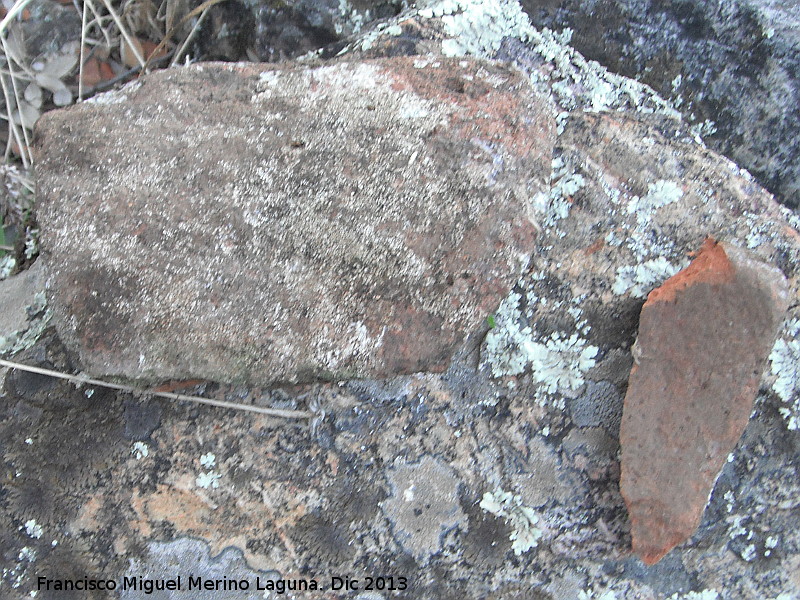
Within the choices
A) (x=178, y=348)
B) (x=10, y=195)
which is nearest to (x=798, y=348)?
(x=178, y=348)

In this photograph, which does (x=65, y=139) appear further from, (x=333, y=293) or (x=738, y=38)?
(x=738, y=38)

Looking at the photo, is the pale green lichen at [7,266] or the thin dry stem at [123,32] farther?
the thin dry stem at [123,32]

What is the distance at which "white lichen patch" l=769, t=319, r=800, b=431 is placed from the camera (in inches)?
52.8

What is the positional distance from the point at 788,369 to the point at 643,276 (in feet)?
1.18

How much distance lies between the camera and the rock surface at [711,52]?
5.45 ft

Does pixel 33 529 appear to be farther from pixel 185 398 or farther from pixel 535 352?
pixel 535 352

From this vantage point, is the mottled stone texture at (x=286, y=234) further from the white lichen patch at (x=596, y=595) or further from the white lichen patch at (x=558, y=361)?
the white lichen patch at (x=596, y=595)

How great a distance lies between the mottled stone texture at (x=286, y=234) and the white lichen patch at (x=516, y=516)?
0.37m

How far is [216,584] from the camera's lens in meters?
1.39

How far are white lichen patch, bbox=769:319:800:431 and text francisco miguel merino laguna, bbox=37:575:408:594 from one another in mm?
875

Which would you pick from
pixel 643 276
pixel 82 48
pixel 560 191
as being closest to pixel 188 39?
pixel 82 48

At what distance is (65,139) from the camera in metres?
1.24

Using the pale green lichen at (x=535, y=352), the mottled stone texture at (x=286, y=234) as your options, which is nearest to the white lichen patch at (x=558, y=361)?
the pale green lichen at (x=535, y=352)

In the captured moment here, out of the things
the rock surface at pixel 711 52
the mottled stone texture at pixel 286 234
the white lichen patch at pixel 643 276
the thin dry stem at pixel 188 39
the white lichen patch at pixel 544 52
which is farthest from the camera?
the thin dry stem at pixel 188 39
